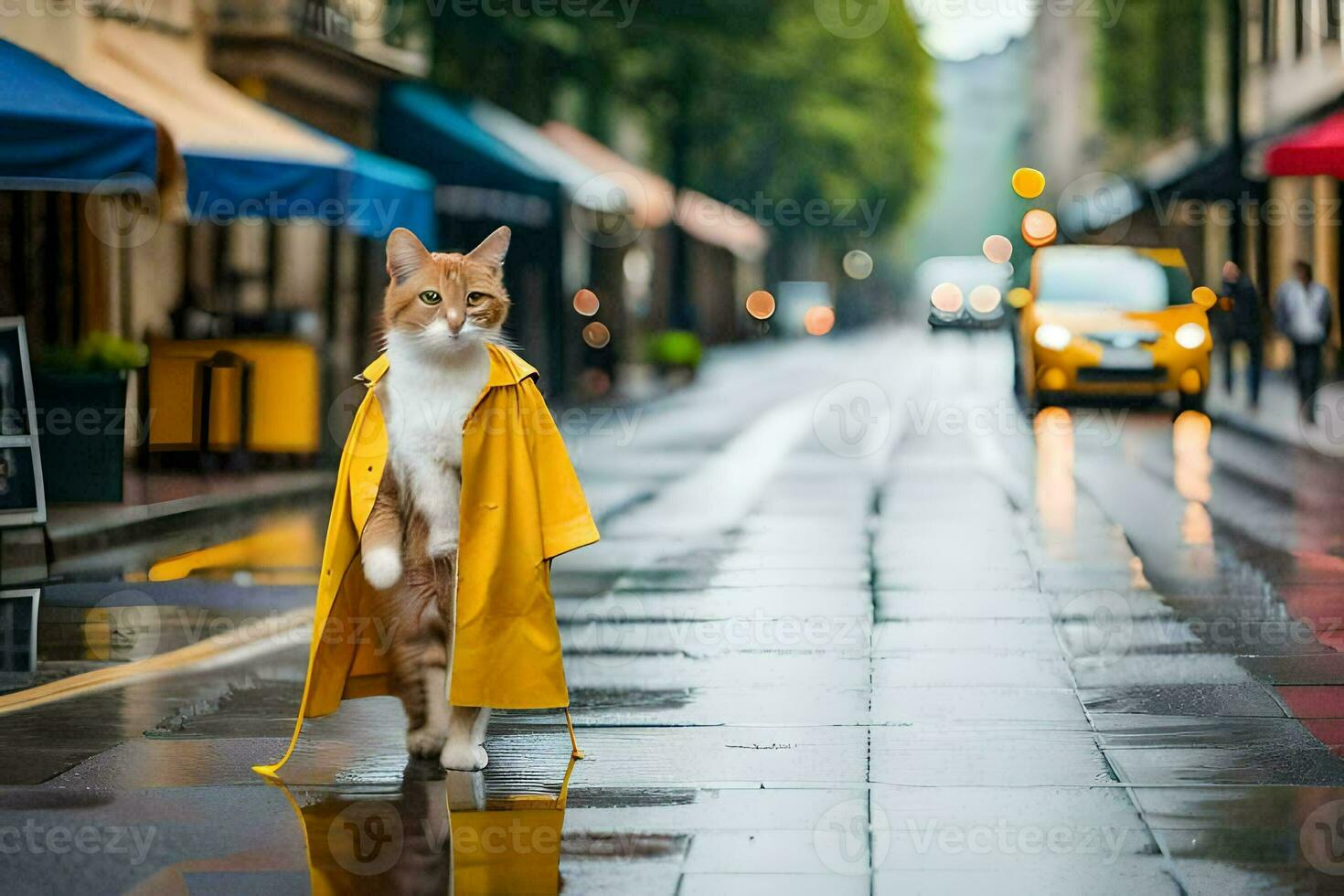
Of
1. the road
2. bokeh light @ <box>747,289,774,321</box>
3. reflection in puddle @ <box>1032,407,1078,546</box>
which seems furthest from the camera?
bokeh light @ <box>747,289,774,321</box>

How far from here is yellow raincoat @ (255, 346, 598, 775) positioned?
6.18 meters

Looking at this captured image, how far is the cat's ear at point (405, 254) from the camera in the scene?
625 centimetres

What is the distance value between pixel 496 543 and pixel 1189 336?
1818 centimetres

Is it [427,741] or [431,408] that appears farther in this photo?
[427,741]

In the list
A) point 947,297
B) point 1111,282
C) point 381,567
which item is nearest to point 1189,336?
point 1111,282

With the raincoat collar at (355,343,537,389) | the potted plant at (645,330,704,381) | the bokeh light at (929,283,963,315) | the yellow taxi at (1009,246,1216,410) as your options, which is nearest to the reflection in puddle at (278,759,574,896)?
the raincoat collar at (355,343,537,389)

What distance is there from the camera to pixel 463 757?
20.8 feet

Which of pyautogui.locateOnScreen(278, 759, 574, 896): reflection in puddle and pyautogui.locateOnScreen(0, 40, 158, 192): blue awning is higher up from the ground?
pyautogui.locateOnScreen(0, 40, 158, 192): blue awning

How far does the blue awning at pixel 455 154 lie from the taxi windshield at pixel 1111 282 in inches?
267

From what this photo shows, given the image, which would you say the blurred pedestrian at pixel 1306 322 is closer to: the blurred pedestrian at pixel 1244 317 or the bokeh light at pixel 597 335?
the blurred pedestrian at pixel 1244 317

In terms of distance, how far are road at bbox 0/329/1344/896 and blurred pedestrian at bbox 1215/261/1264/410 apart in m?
10.8

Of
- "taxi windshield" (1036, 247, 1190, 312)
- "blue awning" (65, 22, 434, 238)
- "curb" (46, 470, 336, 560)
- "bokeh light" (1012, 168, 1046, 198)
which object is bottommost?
"curb" (46, 470, 336, 560)

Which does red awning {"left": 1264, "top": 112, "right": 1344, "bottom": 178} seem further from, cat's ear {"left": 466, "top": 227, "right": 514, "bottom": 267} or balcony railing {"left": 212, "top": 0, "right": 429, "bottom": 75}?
cat's ear {"left": 466, "top": 227, "right": 514, "bottom": 267}

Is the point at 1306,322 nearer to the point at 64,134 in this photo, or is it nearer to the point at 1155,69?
the point at 64,134
